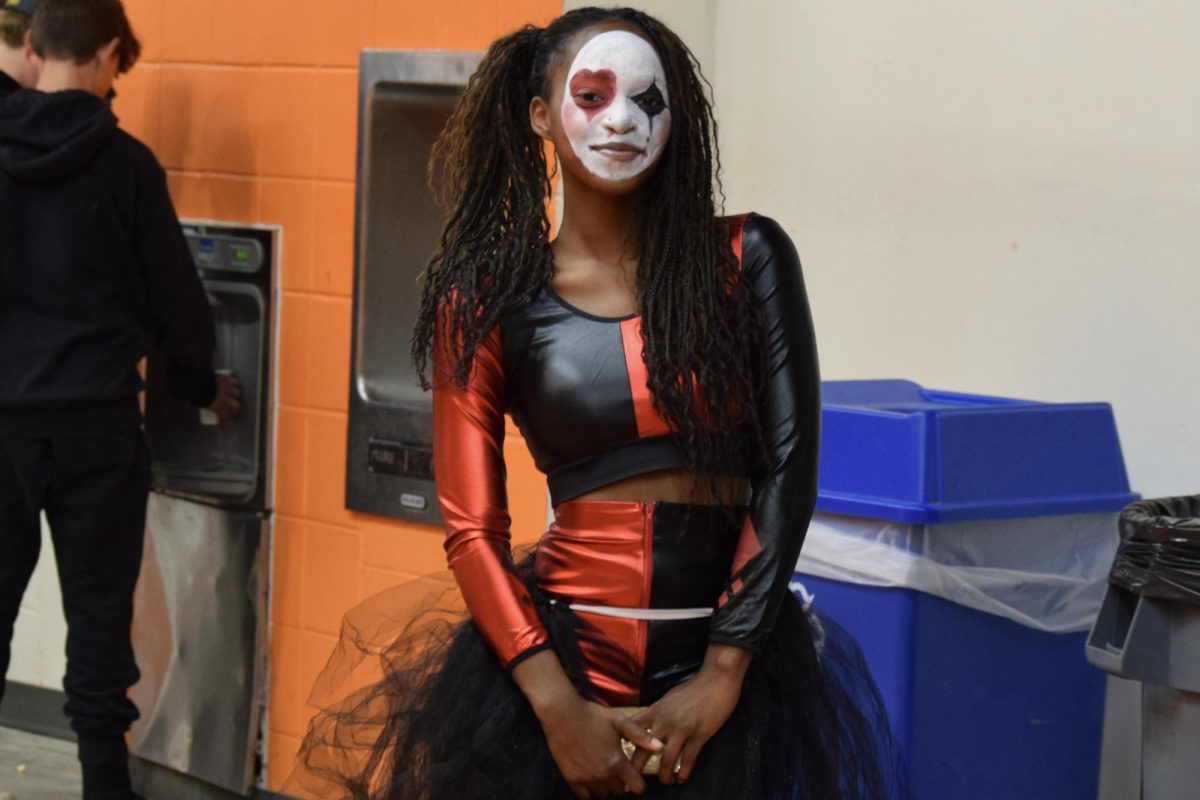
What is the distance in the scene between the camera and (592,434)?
2.10m

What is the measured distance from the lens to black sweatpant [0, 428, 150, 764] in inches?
151

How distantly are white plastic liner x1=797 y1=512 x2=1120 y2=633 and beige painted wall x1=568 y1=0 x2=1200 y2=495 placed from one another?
0.36m

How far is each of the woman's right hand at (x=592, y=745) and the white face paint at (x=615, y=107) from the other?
0.68 m

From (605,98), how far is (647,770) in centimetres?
85

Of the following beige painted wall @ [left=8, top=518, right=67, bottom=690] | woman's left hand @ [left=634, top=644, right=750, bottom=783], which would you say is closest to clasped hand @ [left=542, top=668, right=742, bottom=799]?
woman's left hand @ [left=634, top=644, right=750, bottom=783]

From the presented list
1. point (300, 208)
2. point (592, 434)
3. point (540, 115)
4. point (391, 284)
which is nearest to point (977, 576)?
point (592, 434)

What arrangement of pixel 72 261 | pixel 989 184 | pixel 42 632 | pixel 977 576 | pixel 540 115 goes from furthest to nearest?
pixel 42 632 < pixel 72 261 < pixel 989 184 < pixel 977 576 < pixel 540 115

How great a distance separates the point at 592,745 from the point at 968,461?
4.11ft

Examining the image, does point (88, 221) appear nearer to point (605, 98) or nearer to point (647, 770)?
point (605, 98)

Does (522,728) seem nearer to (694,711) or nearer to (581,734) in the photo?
(581,734)

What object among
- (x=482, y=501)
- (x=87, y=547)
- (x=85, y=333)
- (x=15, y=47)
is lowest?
(x=87, y=547)

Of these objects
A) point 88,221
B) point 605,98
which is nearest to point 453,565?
point 605,98

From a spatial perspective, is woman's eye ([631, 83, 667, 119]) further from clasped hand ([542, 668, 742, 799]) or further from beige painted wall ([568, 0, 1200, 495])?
beige painted wall ([568, 0, 1200, 495])

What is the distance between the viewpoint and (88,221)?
3.87 metres
